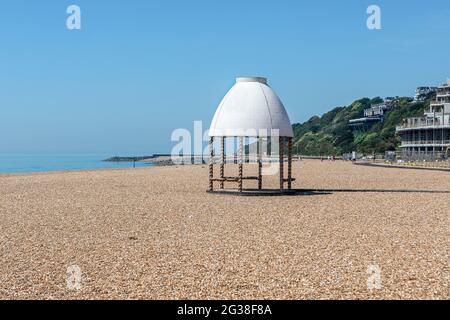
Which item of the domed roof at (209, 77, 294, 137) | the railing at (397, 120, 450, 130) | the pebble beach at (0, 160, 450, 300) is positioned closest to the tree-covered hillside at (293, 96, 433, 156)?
the railing at (397, 120, 450, 130)

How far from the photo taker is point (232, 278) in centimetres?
927

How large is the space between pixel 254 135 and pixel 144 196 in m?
5.34

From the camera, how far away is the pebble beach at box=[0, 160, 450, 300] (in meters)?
8.64

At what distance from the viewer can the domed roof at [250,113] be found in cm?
2411

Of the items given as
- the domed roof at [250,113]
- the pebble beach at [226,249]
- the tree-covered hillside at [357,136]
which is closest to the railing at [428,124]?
the tree-covered hillside at [357,136]

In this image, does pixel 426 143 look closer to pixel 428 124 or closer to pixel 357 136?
pixel 428 124

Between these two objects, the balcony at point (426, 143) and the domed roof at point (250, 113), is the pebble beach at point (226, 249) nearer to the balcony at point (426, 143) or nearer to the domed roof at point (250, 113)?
the domed roof at point (250, 113)

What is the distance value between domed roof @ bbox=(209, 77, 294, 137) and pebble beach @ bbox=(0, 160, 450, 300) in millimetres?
3789

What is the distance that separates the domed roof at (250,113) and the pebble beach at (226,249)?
3.79 m

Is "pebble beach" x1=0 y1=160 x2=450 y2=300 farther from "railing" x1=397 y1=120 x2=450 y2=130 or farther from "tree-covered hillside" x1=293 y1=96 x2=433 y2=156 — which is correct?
"tree-covered hillside" x1=293 y1=96 x2=433 y2=156

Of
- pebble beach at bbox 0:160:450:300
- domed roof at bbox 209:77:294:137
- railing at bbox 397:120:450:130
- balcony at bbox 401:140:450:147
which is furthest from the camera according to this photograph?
balcony at bbox 401:140:450:147

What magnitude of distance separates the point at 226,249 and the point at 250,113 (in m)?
13.0

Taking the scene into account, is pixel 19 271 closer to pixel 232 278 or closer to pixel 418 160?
pixel 232 278
